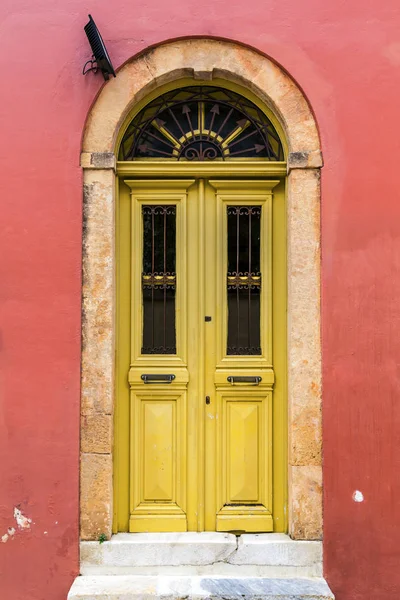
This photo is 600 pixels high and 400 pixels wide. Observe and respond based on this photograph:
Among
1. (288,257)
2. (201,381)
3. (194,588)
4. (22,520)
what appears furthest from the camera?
(201,381)

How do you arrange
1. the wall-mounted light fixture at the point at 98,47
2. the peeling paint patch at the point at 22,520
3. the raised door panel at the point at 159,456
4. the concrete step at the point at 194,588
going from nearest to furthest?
the concrete step at the point at 194,588
the wall-mounted light fixture at the point at 98,47
the peeling paint patch at the point at 22,520
the raised door panel at the point at 159,456

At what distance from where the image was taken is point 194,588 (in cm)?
381

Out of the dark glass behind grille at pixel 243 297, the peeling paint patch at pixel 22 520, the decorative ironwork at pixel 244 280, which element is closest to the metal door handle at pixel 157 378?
the dark glass behind grille at pixel 243 297

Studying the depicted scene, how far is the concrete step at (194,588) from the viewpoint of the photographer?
376 cm

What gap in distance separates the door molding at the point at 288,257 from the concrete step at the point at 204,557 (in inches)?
4.8

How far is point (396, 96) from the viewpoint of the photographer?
4.08 m

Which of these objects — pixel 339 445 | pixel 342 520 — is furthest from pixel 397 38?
pixel 342 520

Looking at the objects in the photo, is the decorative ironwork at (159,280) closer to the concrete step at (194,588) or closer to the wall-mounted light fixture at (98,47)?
the wall-mounted light fixture at (98,47)

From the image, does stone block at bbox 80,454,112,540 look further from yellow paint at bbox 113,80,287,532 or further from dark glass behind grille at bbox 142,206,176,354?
dark glass behind grille at bbox 142,206,176,354

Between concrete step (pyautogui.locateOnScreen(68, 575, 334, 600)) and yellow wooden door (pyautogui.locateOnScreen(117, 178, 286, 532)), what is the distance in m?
0.39

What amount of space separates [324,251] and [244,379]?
114cm

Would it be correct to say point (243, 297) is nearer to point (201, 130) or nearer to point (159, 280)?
point (159, 280)

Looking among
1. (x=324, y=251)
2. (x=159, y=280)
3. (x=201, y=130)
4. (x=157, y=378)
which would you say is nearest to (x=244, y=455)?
(x=157, y=378)

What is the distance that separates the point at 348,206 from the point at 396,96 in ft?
2.89
